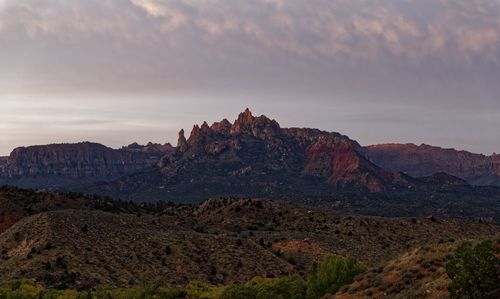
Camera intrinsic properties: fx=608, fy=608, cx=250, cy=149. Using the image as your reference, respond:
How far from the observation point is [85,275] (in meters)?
61.8

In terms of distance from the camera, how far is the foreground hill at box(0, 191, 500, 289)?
214 feet

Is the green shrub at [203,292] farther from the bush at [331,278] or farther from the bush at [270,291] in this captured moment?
the bush at [331,278]

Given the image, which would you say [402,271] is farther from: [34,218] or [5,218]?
[5,218]

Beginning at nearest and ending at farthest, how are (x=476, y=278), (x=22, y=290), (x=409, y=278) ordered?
(x=476, y=278) → (x=409, y=278) → (x=22, y=290)

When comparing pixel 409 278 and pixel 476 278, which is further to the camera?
pixel 409 278

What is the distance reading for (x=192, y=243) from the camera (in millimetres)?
78000

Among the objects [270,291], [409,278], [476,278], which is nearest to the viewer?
[476,278]

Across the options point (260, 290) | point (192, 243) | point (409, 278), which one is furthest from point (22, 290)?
point (409, 278)

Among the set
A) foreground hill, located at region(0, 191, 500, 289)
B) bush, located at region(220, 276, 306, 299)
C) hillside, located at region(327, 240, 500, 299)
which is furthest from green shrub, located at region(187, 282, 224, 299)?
hillside, located at region(327, 240, 500, 299)

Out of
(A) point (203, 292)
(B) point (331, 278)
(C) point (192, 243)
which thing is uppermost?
(B) point (331, 278)

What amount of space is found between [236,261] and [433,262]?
37.0 meters

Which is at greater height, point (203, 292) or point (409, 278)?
point (409, 278)

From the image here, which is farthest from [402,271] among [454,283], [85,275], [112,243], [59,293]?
[112,243]

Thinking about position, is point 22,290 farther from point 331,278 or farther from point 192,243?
point 192,243
